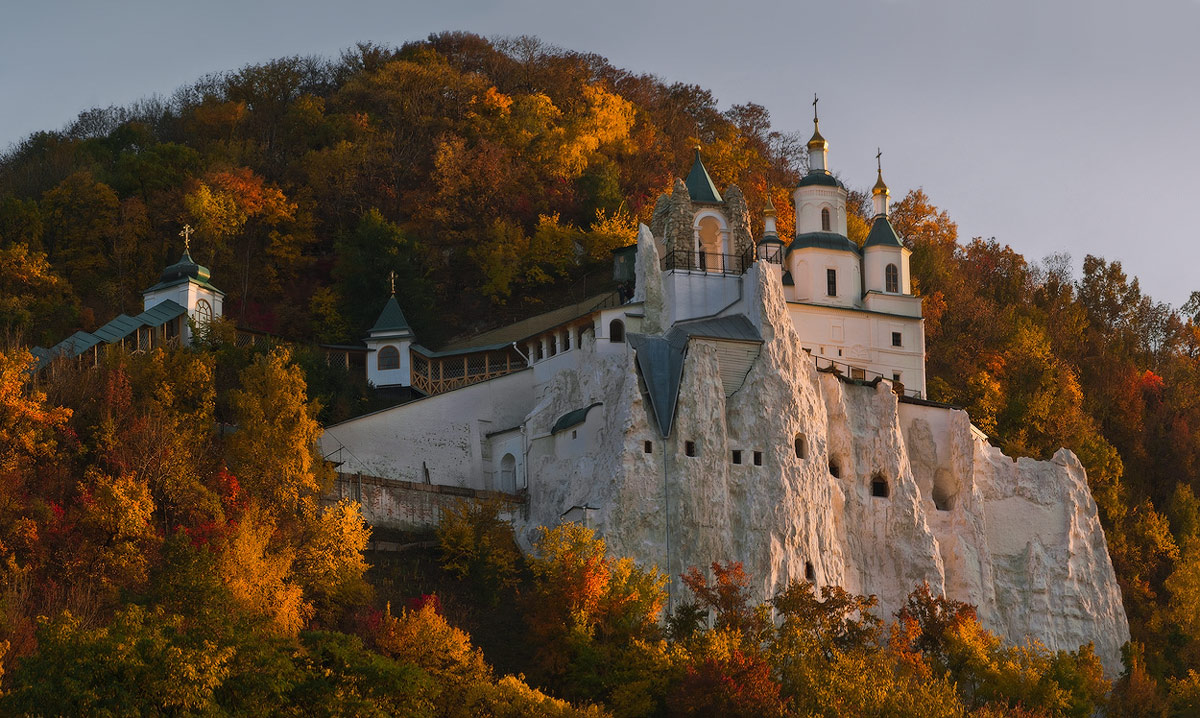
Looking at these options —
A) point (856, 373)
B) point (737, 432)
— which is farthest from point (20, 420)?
point (856, 373)

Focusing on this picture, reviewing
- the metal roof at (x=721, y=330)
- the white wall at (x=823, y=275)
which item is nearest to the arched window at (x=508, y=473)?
the metal roof at (x=721, y=330)

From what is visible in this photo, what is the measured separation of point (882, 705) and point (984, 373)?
21.2 meters

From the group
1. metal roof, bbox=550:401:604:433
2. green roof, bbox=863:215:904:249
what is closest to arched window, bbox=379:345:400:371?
metal roof, bbox=550:401:604:433

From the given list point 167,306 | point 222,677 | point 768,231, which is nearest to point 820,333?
point 768,231

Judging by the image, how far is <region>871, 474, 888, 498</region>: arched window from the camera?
52156mm

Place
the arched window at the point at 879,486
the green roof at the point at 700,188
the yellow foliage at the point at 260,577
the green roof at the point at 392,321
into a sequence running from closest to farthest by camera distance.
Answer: the yellow foliage at the point at 260,577 < the arched window at the point at 879,486 < the green roof at the point at 700,188 < the green roof at the point at 392,321

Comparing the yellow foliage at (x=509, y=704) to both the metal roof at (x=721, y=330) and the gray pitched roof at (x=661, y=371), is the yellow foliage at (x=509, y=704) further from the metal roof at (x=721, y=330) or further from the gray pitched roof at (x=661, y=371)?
the metal roof at (x=721, y=330)

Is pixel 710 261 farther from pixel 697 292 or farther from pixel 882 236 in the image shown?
pixel 882 236

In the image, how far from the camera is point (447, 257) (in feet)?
217

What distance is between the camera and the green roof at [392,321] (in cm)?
5931

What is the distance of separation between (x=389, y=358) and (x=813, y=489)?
16.0 m

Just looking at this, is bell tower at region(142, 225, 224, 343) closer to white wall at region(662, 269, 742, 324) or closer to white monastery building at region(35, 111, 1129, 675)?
white monastery building at region(35, 111, 1129, 675)

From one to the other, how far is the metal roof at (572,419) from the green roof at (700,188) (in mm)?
8677

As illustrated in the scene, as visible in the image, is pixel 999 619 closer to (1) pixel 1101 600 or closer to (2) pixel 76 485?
(1) pixel 1101 600
